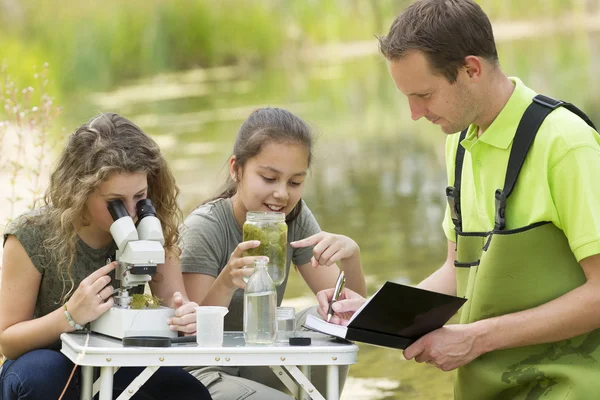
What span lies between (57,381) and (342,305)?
754mm

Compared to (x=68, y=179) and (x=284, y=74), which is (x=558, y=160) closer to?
(x=68, y=179)

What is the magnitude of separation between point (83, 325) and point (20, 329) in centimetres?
16

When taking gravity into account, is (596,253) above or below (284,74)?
below

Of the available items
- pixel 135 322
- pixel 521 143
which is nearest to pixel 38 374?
pixel 135 322

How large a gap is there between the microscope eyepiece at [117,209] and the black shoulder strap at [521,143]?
949 millimetres

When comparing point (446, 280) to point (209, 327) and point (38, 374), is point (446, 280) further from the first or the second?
point (38, 374)

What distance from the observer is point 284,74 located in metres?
12.1

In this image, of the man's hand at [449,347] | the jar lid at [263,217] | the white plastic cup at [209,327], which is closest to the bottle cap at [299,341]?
the white plastic cup at [209,327]

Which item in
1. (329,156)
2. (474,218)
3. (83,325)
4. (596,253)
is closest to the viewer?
(596,253)

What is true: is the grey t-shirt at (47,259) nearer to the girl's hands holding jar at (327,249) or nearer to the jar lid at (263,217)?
the jar lid at (263,217)

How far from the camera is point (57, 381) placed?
2578mm

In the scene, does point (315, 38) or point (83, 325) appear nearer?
point (83, 325)

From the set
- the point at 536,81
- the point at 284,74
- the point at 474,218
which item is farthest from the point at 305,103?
the point at 474,218

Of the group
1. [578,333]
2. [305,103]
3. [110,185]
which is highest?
[305,103]
